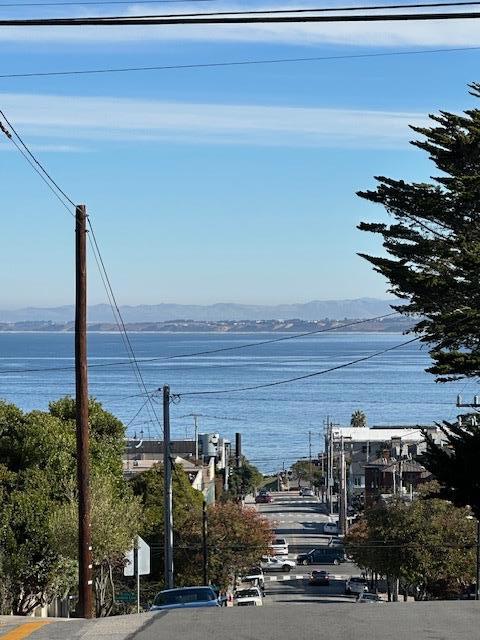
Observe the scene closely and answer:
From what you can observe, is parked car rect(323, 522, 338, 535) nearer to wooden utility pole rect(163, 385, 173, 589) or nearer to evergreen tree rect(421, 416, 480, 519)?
wooden utility pole rect(163, 385, 173, 589)

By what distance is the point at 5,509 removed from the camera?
27.1m

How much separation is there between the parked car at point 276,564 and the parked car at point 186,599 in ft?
142

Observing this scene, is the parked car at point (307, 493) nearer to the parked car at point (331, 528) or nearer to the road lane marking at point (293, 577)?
the parked car at point (331, 528)

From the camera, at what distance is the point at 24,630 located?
1341 cm

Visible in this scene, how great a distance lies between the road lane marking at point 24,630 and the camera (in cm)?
1284

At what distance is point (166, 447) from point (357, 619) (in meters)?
21.9

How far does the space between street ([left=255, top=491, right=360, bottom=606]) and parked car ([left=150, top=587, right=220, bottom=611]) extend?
24473 mm

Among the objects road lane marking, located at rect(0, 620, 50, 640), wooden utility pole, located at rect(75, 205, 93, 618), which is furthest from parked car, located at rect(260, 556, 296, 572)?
road lane marking, located at rect(0, 620, 50, 640)

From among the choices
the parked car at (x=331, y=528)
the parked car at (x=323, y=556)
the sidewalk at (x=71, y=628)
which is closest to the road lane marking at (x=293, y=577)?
the parked car at (x=323, y=556)

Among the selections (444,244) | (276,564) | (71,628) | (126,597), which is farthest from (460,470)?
(276,564)

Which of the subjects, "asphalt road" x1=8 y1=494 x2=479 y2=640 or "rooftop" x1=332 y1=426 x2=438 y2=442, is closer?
"asphalt road" x1=8 y1=494 x2=479 y2=640

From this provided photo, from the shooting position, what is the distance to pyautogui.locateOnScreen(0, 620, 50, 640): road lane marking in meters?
12.8

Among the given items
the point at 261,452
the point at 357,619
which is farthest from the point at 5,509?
the point at 261,452

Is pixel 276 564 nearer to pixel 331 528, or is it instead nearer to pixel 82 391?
pixel 331 528
